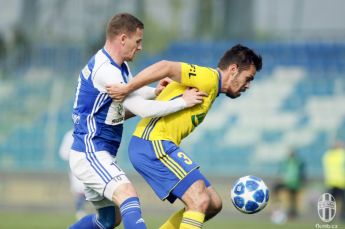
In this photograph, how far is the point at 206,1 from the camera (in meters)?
29.2

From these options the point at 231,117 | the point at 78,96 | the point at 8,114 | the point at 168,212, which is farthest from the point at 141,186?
the point at 78,96

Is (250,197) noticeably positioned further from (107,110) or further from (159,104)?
(107,110)

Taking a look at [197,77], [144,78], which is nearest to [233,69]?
[197,77]

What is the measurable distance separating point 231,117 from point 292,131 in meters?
1.92

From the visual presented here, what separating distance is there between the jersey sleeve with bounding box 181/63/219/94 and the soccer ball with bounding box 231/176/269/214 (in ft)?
3.77

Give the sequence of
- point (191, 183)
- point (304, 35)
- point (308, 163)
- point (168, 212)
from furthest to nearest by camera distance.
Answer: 1. point (304, 35)
2. point (308, 163)
3. point (168, 212)
4. point (191, 183)

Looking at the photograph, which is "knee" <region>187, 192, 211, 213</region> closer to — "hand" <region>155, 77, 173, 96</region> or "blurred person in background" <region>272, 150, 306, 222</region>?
"hand" <region>155, 77, 173, 96</region>

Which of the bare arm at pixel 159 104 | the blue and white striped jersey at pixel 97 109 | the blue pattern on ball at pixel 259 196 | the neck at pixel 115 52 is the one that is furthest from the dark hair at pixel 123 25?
the blue pattern on ball at pixel 259 196

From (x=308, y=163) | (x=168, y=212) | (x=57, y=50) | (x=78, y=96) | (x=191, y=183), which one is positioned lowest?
(x=191, y=183)

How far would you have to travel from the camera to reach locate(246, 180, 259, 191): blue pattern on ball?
9.34 m

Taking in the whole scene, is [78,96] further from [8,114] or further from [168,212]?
[8,114]

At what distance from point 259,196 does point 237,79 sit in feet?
4.12

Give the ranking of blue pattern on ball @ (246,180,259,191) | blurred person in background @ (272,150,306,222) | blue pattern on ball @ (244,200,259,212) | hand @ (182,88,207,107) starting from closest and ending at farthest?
1. hand @ (182,88,207,107)
2. blue pattern on ball @ (244,200,259,212)
3. blue pattern on ball @ (246,180,259,191)
4. blurred person in background @ (272,150,306,222)

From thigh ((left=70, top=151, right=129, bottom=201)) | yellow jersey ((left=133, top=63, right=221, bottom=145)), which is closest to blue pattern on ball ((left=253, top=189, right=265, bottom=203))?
yellow jersey ((left=133, top=63, right=221, bottom=145))
